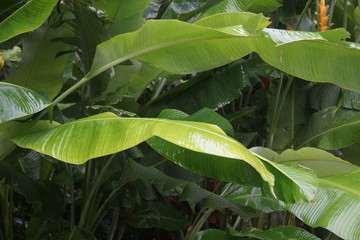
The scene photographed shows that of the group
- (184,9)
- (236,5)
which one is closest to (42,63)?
(184,9)

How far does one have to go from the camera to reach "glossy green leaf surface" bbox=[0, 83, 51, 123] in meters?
0.95

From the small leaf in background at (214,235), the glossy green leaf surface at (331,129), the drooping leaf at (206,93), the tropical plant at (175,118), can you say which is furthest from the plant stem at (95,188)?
the glossy green leaf surface at (331,129)

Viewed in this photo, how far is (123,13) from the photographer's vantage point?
59.9 inches

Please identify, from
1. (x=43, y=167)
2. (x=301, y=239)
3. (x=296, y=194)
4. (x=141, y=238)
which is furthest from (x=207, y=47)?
(x=141, y=238)

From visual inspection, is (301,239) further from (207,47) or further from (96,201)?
(96,201)

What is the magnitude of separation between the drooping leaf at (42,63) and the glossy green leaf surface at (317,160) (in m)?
0.64

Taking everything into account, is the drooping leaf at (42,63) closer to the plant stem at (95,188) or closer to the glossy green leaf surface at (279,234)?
the plant stem at (95,188)

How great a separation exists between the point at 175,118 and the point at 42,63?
0.53m

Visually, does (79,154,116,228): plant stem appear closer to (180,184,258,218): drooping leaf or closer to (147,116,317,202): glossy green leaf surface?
(180,184,258,218): drooping leaf

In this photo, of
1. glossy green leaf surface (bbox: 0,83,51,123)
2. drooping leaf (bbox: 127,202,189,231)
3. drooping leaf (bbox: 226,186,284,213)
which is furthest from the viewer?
drooping leaf (bbox: 127,202,189,231)

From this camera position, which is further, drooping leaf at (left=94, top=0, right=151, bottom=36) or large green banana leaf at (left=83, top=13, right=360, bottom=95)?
drooping leaf at (left=94, top=0, right=151, bottom=36)

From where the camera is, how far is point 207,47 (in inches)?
47.2

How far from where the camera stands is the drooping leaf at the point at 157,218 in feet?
5.69

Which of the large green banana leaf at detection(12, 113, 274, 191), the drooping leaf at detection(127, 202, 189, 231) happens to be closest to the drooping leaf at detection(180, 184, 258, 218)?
the large green banana leaf at detection(12, 113, 274, 191)
